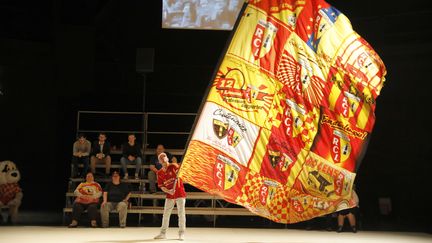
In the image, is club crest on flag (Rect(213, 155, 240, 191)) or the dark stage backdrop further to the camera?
the dark stage backdrop

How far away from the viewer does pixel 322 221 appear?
48.6 ft

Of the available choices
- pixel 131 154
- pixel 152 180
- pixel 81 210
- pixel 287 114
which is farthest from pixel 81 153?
pixel 287 114

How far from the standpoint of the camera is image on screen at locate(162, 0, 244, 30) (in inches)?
607

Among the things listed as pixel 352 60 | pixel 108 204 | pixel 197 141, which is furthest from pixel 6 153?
pixel 352 60

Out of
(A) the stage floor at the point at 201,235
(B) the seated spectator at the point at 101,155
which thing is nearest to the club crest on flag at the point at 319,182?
(A) the stage floor at the point at 201,235

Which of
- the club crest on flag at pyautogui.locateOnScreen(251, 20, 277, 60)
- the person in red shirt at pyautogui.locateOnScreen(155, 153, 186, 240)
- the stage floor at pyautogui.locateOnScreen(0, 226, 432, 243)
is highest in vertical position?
the club crest on flag at pyautogui.locateOnScreen(251, 20, 277, 60)

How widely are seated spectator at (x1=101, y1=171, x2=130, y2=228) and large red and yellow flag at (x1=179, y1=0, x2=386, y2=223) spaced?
5.16 metres

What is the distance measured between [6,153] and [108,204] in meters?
4.46

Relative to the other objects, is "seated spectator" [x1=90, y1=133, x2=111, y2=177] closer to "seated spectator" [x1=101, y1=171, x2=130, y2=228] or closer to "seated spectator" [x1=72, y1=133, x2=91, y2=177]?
"seated spectator" [x1=72, y1=133, x2=91, y2=177]

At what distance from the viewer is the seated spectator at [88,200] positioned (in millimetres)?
13145

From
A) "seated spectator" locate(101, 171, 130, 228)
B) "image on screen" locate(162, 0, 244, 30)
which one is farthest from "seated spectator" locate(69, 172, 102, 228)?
"image on screen" locate(162, 0, 244, 30)

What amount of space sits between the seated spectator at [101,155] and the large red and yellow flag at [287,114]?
6.65 m

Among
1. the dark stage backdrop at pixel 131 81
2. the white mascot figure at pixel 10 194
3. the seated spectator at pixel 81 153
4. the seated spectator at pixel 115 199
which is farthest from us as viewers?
the dark stage backdrop at pixel 131 81

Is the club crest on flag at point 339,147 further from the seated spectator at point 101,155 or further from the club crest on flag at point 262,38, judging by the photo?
the seated spectator at point 101,155
